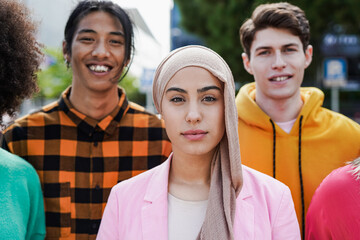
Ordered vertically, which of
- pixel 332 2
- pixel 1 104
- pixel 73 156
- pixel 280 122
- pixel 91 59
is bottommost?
pixel 73 156

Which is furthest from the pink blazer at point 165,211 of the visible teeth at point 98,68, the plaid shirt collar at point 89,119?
the visible teeth at point 98,68

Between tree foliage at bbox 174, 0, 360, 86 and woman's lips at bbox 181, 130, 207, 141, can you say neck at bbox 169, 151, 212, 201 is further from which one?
tree foliage at bbox 174, 0, 360, 86

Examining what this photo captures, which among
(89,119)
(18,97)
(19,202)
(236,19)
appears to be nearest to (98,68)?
(89,119)

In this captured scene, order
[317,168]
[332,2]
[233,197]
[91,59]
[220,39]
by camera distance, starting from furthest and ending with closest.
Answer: [220,39], [332,2], [91,59], [317,168], [233,197]

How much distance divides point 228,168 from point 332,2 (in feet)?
40.5

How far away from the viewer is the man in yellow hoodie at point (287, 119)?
2816mm

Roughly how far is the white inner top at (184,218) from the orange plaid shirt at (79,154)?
0.90m

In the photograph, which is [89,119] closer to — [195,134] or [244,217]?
[195,134]

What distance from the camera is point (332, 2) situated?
505 inches

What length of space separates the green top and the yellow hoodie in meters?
1.45

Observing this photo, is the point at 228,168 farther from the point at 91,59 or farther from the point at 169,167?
the point at 91,59

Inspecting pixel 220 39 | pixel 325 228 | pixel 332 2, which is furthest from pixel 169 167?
pixel 220 39

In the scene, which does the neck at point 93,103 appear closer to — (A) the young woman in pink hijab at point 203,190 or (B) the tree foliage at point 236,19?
(A) the young woman in pink hijab at point 203,190

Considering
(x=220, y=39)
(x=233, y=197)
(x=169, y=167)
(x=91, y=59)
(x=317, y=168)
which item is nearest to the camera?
(x=233, y=197)
